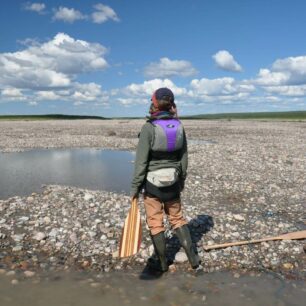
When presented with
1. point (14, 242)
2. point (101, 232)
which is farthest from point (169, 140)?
point (14, 242)

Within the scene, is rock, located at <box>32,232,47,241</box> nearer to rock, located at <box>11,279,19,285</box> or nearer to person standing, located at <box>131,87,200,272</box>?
rock, located at <box>11,279,19,285</box>

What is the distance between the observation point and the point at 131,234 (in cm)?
855

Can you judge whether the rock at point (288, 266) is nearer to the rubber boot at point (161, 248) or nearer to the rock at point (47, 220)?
the rubber boot at point (161, 248)

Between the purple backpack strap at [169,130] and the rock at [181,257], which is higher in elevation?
the purple backpack strap at [169,130]

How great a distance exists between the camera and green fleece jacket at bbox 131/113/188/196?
7.80 metres

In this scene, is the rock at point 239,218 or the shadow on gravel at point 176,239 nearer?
the shadow on gravel at point 176,239

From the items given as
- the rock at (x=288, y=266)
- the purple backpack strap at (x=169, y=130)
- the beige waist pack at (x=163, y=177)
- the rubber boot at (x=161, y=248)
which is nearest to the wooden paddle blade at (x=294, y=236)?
the rock at (x=288, y=266)

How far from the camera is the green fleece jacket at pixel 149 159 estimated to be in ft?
25.6

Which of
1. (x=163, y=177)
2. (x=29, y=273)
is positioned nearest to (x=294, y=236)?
(x=163, y=177)

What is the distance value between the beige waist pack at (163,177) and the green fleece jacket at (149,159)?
0.09 metres

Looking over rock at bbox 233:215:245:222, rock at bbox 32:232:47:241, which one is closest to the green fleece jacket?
rock at bbox 32:232:47:241

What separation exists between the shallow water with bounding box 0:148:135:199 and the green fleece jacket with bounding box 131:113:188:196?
886cm

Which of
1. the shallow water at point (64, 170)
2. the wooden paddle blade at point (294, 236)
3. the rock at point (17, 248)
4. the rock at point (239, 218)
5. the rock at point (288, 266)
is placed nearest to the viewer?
the rock at point (288, 266)

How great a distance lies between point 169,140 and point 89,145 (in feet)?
94.8
